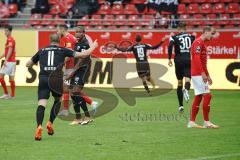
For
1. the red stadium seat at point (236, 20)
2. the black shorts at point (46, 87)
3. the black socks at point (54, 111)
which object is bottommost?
the black socks at point (54, 111)

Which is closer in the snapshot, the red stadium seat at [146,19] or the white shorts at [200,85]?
the white shorts at [200,85]

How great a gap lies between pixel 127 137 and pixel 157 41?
59.0 ft

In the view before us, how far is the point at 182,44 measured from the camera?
1967 centimetres

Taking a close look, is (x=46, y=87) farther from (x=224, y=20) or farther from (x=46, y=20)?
(x=46, y=20)

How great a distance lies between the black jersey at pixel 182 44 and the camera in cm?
1955

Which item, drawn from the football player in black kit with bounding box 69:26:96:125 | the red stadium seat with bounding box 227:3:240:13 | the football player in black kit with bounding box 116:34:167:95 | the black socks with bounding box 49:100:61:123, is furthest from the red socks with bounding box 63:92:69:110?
the red stadium seat with bounding box 227:3:240:13

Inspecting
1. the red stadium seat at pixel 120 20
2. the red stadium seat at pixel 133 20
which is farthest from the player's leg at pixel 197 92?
the red stadium seat at pixel 120 20

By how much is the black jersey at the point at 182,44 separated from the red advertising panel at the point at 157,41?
33.5 feet

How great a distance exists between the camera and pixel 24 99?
23.3m

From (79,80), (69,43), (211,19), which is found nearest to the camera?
(79,80)

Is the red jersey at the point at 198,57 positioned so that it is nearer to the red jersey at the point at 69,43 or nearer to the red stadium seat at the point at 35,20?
the red jersey at the point at 69,43

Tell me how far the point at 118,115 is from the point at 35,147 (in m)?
6.13

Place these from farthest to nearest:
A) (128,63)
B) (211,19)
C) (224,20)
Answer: (224,20)
(211,19)
(128,63)

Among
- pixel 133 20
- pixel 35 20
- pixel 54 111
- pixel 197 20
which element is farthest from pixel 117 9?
pixel 54 111
